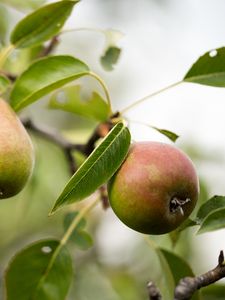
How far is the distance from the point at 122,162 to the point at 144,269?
139 cm

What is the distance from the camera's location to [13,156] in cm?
102

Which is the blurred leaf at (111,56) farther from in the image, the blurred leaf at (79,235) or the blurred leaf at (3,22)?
the blurred leaf at (3,22)

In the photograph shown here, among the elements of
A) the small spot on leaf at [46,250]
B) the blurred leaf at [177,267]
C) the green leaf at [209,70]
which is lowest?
the small spot on leaf at [46,250]

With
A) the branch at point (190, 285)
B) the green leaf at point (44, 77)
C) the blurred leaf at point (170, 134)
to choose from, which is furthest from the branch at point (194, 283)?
the green leaf at point (44, 77)

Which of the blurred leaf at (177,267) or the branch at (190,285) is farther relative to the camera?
the blurred leaf at (177,267)

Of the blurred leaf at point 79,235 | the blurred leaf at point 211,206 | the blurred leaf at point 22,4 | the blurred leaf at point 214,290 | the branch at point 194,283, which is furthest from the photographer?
the blurred leaf at point 22,4

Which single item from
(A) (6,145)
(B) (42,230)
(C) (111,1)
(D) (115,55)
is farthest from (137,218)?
(C) (111,1)

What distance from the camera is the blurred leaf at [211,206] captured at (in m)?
1.09

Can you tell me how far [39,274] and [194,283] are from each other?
17.3 inches

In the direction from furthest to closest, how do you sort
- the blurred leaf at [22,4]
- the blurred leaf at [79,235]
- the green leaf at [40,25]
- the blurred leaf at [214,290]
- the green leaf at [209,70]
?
the blurred leaf at [22,4], the blurred leaf at [214,290], the blurred leaf at [79,235], the green leaf at [40,25], the green leaf at [209,70]

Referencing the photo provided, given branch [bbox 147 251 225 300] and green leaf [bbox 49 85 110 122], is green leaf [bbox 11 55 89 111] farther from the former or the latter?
branch [bbox 147 251 225 300]

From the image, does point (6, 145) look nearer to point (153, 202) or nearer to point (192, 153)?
point (153, 202)

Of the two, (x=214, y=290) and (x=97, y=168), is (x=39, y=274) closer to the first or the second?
(x=97, y=168)

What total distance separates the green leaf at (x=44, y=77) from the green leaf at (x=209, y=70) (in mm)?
210
